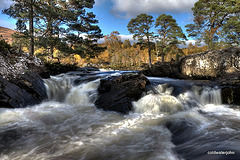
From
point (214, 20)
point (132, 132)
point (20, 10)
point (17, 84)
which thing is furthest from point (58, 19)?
point (214, 20)

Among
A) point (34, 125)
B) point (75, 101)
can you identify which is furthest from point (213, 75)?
point (34, 125)

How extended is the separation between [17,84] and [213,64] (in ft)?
41.7

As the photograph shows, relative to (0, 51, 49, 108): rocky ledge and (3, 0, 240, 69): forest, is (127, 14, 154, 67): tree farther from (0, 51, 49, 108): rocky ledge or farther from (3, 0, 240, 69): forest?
(0, 51, 49, 108): rocky ledge

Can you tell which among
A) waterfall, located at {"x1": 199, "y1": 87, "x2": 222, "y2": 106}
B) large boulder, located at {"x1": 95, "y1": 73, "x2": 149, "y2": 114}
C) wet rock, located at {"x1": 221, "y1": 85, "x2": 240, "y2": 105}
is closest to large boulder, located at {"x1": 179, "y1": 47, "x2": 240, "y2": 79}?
wet rock, located at {"x1": 221, "y1": 85, "x2": 240, "y2": 105}

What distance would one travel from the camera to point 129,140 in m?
3.39

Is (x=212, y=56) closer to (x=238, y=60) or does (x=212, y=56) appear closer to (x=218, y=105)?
(x=238, y=60)

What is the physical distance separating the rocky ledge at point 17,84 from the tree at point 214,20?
2286cm

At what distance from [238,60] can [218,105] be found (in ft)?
14.5

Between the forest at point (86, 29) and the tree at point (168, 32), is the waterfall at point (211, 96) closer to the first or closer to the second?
the forest at point (86, 29)

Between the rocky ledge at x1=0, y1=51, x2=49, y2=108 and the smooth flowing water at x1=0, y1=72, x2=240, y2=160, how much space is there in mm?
388

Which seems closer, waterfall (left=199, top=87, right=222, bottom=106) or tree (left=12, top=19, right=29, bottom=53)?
waterfall (left=199, top=87, right=222, bottom=106)

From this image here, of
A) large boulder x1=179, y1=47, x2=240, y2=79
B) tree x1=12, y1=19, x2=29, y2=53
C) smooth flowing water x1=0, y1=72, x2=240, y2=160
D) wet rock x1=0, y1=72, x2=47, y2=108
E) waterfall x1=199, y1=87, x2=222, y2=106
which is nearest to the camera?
smooth flowing water x1=0, y1=72, x2=240, y2=160

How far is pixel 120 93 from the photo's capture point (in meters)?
6.54

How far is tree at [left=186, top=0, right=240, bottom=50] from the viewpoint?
1828cm
